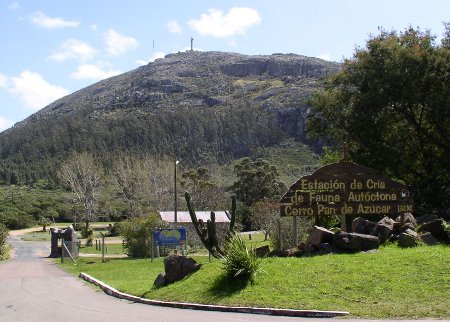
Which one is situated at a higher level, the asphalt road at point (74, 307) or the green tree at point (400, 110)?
the green tree at point (400, 110)

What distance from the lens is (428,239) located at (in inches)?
680

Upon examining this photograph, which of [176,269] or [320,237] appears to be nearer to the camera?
[176,269]

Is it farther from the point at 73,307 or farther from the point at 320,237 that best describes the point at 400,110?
the point at 73,307

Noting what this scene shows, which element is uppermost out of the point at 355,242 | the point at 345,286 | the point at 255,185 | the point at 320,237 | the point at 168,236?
the point at 255,185

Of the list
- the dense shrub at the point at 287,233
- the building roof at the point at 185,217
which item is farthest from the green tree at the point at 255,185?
the dense shrub at the point at 287,233

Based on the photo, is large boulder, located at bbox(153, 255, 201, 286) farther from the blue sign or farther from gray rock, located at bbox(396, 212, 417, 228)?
the blue sign

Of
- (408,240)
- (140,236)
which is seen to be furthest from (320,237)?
(140,236)

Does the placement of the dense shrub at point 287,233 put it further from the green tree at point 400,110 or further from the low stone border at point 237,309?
the low stone border at point 237,309

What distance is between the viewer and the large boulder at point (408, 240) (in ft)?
55.9

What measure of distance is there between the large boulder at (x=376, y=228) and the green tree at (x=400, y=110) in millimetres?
10114

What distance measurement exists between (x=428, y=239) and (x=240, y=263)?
255 inches

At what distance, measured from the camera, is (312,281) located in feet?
44.3

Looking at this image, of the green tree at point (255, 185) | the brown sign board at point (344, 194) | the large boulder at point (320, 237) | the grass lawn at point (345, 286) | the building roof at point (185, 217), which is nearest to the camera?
the grass lawn at point (345, 286)

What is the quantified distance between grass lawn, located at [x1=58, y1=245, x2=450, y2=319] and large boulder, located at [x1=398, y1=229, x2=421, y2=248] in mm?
592
